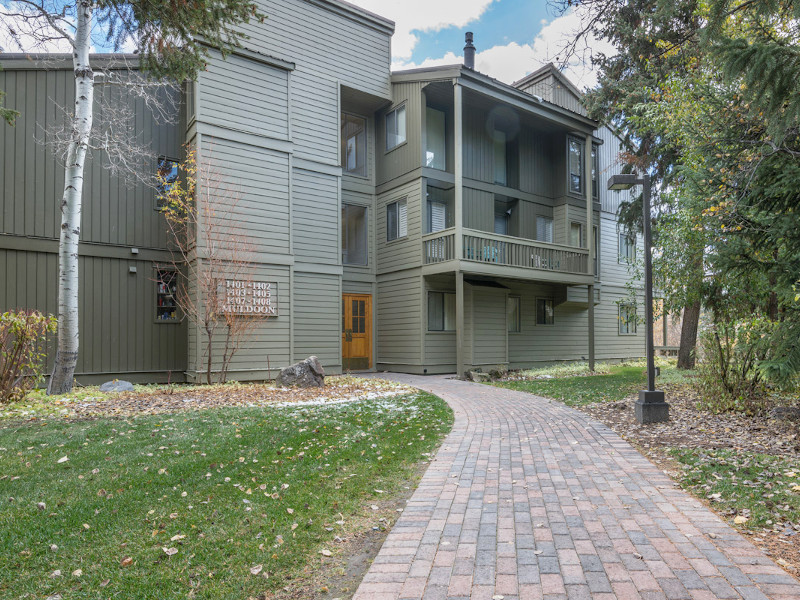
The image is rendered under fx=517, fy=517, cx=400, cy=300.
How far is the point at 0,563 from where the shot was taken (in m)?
2.84

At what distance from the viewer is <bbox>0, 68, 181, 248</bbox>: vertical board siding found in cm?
1073

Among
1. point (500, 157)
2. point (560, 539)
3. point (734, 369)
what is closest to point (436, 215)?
point (500, 157)

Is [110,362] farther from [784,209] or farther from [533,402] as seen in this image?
[784,209]

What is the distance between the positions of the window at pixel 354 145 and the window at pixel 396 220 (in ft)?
4.81

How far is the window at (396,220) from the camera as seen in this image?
49.3 ft

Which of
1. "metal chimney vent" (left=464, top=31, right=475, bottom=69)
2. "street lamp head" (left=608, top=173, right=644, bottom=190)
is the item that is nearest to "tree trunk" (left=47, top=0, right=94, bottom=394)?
"street lamp head" (left=608, top=173, right=644, bottom=190)

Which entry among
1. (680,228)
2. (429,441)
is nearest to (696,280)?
(680,228)

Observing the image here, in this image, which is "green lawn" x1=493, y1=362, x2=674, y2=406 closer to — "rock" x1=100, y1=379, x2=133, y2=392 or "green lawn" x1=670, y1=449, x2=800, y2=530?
"green lawn" x1=670, y1=449, x2=800, y2=530

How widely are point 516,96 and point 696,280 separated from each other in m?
7.25

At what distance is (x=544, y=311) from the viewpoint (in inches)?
688

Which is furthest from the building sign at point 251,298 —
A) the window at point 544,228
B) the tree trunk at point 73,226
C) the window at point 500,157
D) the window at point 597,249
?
the window at point 597,249

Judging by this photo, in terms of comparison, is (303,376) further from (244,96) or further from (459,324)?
(244,96)

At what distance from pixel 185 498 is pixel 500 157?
15479mm

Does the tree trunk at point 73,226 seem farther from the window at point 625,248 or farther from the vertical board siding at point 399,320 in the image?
the window at point 625,248
